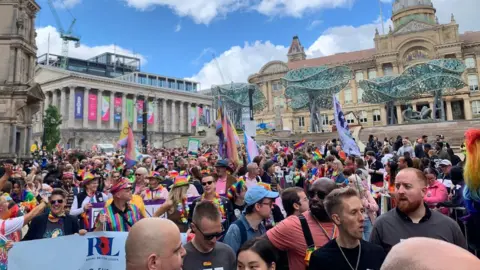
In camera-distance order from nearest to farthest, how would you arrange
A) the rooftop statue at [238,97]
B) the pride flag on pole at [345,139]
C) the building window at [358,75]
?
the pride flag on pole at [345,139] < the rooftop statue at [238,97] < the building window at [358,75]

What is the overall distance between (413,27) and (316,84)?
2805 cm

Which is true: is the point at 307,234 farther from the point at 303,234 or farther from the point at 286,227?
the point at 286,227

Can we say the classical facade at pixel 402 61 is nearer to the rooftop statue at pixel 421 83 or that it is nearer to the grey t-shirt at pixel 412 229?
the rooftop statue at pixel 421 83

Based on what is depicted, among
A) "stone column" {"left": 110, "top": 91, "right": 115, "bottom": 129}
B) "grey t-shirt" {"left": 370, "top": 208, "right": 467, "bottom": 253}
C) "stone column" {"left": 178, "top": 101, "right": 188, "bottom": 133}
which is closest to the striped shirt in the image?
"grey t-shirt" {"left": 370, "top": 208, "right": 467, "bottom": 253}

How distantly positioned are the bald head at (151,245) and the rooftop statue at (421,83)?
4828cm

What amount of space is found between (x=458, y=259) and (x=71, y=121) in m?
75.6

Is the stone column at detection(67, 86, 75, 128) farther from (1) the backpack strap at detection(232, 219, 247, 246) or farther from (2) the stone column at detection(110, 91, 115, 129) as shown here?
(1) the backpack strap at detection(232, 219, 247, 246)

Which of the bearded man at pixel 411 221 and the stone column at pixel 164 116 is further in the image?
the stone column at pixel 164 116

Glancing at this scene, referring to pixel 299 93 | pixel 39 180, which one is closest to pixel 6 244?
pixel 39 180

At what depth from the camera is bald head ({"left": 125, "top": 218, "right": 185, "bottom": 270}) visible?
1.98 m

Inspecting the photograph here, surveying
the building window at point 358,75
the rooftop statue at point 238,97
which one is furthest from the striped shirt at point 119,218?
the building window at point 358,75

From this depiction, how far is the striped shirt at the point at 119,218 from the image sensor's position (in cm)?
412

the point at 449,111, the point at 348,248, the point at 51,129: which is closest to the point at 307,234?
the point at 348,248

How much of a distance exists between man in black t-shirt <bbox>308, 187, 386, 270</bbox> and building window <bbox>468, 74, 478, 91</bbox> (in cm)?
7178
